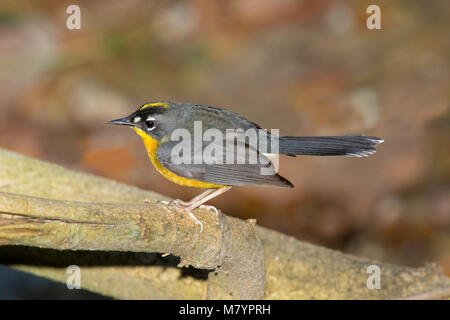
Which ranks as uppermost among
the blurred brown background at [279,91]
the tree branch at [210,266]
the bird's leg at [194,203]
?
the blurred brown background at [279,91]

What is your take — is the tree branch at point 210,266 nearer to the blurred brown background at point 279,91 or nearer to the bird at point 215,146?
the bird at point 215,146

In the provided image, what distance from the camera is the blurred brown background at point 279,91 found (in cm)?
587

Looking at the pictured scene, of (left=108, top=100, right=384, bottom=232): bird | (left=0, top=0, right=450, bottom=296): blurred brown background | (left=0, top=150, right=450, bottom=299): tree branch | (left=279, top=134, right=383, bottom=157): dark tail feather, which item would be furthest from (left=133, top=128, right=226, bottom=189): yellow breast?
(left=0, top=0, right=450, bottom=296): blurred brown background

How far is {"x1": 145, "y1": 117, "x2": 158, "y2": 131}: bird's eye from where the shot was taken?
3.89 m

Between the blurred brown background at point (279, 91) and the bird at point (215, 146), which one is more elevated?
the blurred brown background at point (279, 91)

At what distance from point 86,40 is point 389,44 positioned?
3.75 meters

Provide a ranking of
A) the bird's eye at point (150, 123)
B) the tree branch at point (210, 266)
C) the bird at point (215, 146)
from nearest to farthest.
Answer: the tree branch at point (210, 266)
the bird at point (215, 146)
the bird's eye at point (150, 123)

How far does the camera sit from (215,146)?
3.75 meters

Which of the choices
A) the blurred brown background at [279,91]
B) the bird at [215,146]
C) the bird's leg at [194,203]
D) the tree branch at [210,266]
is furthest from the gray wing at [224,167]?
the blurred brown background at [279,91]

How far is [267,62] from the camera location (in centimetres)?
792

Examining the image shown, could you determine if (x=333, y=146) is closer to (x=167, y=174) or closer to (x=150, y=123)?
(x=167, y=174)

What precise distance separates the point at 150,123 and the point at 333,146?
1.12m

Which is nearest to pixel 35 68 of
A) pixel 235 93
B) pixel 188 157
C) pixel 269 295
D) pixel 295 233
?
pixel 235 93

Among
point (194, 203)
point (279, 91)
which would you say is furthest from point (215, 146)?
point (279, 91)
